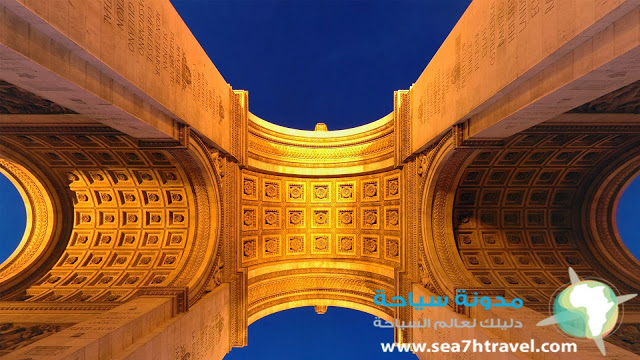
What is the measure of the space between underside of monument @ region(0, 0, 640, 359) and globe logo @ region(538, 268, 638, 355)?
52cm

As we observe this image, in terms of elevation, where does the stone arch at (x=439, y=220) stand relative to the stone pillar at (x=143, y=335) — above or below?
above

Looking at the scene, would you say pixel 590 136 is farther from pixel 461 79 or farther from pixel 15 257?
pixel 15 257

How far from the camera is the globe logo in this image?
27.0 ft

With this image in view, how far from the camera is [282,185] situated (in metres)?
18.7

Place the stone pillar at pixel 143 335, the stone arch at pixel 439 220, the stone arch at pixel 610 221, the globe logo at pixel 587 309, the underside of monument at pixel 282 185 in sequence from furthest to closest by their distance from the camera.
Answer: the stone arch at pixel 610 221
the stone arch at pixel 439 220
the globe logo at pixel 587 309
the stone pillar at pixel 143 335
the underside of monument at pixel 282 185

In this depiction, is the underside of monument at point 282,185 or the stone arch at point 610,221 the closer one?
the underside of monument at point 282,185

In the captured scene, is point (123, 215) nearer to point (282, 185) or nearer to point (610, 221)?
point (282, 185)

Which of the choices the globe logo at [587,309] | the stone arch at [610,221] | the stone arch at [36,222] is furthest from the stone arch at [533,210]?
the stone arch at [36,222]

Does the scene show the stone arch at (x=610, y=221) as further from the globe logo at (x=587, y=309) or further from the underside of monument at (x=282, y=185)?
the globe logo at (x=587, y=309)

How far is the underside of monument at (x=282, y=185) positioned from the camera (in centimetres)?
637

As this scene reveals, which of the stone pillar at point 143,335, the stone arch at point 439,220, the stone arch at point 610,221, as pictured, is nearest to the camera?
the stone pillar at point 143,335

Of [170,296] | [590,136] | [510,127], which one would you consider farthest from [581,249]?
[170,296]

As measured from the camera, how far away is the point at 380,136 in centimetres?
1741

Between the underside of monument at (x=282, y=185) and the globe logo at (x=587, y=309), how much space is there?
1.69 feet
